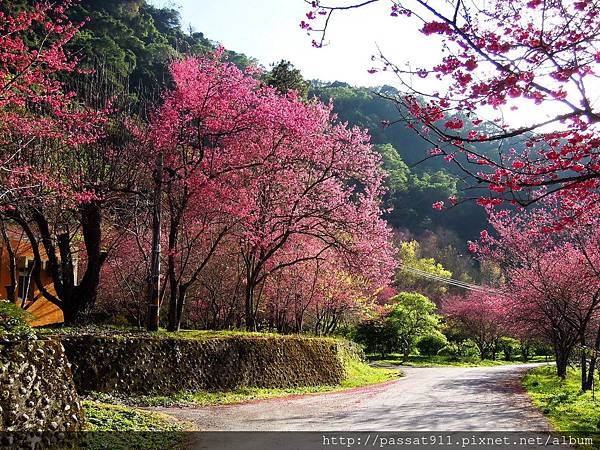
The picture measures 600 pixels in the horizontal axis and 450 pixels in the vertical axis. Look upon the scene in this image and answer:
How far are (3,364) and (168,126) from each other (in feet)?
31.3

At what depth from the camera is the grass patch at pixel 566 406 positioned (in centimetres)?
953

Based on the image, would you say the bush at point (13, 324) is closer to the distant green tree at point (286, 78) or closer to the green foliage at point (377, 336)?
the distant green tree at point (286, 78)

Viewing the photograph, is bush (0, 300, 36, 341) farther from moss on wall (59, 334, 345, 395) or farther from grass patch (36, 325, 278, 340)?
grass patch (36, 325, 278, 340)

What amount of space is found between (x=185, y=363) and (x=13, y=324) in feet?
21.4

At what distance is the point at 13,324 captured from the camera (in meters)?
6.70

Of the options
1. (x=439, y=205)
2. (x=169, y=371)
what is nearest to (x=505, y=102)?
(x=439, y=205)

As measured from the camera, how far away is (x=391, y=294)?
42.5 meters

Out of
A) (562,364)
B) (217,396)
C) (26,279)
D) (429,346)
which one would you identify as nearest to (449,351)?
(429,346)

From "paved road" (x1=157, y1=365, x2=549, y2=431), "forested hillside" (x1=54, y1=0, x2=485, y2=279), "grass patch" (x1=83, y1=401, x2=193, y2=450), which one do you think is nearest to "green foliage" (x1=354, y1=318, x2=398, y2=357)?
"forested hillside" (x1=54, y1=0, x2=485, y2=279)

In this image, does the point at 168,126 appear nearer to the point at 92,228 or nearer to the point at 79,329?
the point at 92,228

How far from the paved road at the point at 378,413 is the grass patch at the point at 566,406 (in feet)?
1.02

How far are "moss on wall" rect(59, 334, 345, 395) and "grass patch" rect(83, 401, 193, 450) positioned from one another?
2795 millimetres

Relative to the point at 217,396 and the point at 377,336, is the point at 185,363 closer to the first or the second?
the point at 217,396

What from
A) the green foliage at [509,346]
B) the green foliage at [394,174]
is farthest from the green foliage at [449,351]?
the green foliage at [394,174]
